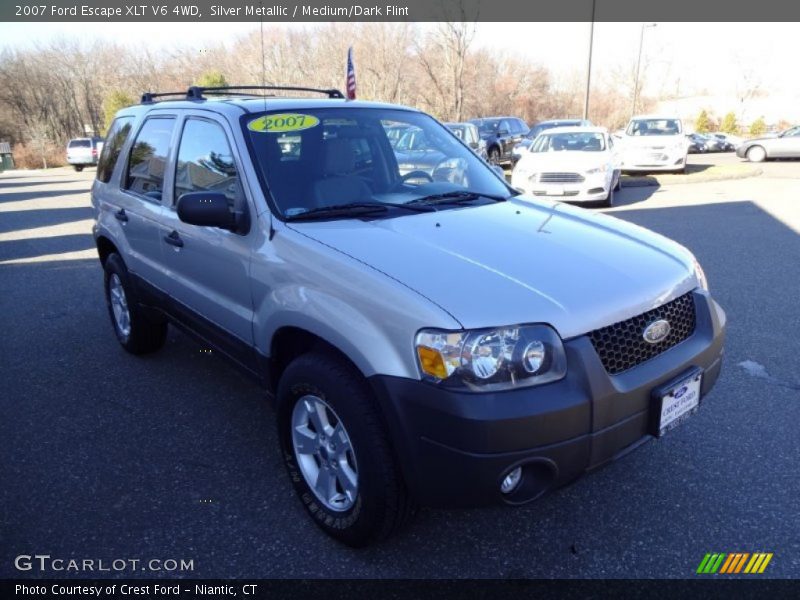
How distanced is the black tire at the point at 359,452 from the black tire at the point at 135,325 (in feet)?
7.59

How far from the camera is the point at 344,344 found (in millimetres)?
2285

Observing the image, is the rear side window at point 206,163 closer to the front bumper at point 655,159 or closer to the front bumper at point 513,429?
the front bumper at point 513,429

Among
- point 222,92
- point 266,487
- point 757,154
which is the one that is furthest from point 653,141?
point 266,487

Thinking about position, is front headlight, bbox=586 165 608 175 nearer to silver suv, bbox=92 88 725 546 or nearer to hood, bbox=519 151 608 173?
hood, bbox=519 151 608 173

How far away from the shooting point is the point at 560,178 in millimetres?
11406

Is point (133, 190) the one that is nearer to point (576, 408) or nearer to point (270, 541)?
point (270, 541)

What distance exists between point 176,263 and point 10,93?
5709 cm

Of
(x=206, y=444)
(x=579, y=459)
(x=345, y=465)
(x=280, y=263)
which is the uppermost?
(x=280, y=263)

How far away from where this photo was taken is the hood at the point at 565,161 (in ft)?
37.2

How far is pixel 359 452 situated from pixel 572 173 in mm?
10123

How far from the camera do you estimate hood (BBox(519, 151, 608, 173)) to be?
11.3 metres

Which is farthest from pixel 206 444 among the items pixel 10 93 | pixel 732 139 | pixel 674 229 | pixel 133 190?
pixel 10 93

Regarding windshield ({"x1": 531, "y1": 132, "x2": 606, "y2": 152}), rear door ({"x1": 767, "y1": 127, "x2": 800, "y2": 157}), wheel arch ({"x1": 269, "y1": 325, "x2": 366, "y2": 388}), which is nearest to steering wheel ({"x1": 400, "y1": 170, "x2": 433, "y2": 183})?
wheel arch ({"x1": 269, "y1": 325, "x2": 366, "y2": 388})

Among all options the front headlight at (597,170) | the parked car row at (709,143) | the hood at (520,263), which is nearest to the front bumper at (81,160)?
the front headlight at (597,170)
